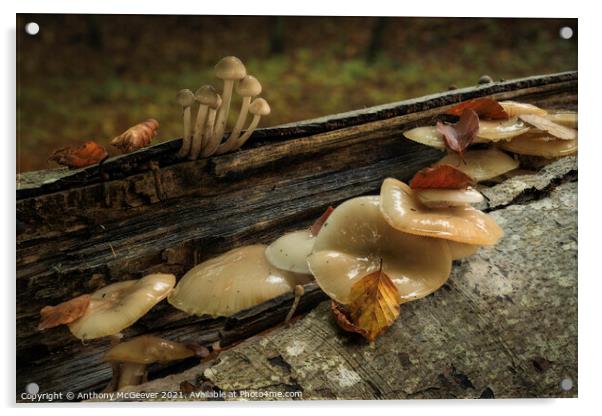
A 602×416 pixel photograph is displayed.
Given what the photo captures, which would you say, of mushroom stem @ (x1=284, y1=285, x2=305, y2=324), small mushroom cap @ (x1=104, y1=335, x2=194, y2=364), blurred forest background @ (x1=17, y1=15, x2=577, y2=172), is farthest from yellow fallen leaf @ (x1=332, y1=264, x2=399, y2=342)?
blurred forest background @ (x1=17, y1=15, x2=577, y2=172)

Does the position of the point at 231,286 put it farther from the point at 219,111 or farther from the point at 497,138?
the point at 497,138

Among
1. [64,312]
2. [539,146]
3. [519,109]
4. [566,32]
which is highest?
[566,32]

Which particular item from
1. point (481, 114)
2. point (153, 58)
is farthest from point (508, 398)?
point (153, 58)

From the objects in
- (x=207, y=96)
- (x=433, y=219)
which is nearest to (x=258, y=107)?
(x=207, y=96)

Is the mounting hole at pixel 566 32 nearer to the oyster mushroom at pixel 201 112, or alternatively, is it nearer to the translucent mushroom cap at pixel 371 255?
the translucent mushroom cap at pixel 371 255

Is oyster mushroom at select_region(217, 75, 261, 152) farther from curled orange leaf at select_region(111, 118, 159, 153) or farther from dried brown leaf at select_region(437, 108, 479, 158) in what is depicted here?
dried brown leaf at select_region(437, 108, 479, 158)

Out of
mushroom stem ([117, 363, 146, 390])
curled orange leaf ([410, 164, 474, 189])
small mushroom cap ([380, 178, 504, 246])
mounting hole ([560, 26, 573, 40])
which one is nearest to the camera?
small mushroom cap ([380, 178, 504, 246])
